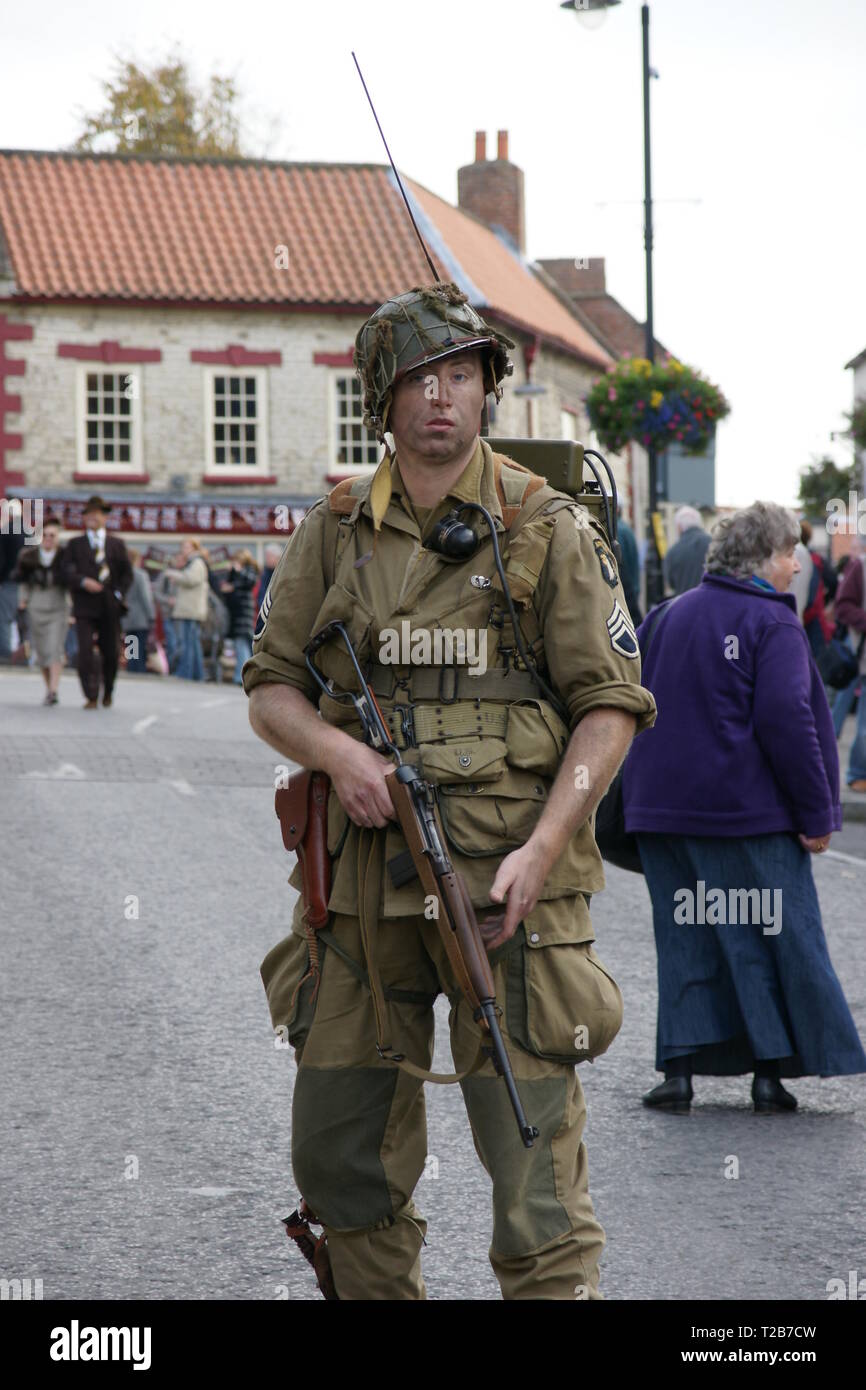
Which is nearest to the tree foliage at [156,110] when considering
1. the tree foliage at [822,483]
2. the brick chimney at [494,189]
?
the brick chimney at [494,189]

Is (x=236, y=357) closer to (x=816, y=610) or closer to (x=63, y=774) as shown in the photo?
(x=816, y=610)

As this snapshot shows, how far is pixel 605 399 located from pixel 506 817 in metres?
17.7

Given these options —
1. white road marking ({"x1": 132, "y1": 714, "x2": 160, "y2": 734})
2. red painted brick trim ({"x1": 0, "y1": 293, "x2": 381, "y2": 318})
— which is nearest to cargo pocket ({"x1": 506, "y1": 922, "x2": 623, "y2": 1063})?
white road marking ({"x1": 132, "y1": 714, "x2": 160, "y2": 734})

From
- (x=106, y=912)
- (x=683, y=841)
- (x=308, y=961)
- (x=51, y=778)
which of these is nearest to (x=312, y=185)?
(x=51, y=778)

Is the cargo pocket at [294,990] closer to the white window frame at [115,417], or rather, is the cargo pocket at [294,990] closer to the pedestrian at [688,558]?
the pedestrian at [688,558]

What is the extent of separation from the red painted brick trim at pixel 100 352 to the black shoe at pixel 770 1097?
98.5 feet

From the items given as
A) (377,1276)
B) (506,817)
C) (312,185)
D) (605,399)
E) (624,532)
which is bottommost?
(377,1276)

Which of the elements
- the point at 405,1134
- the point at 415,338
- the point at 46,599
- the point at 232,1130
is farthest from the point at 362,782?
the point at 46,599

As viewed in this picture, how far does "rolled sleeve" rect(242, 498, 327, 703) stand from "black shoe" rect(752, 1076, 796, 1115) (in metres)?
2.95

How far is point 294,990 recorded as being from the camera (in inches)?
135

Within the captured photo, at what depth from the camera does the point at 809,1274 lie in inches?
174

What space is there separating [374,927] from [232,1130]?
94.5 inches
